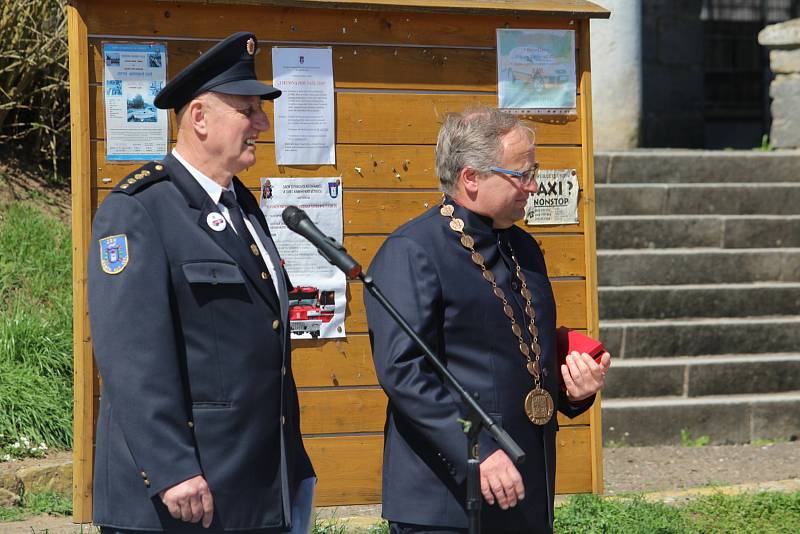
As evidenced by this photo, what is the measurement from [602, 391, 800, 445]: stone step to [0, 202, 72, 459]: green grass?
316 cm

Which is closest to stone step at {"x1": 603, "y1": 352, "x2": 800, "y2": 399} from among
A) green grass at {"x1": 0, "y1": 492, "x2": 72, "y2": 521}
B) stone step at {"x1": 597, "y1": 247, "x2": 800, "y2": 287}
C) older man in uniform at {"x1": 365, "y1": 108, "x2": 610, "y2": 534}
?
stone step at {"x1": 597, "y1": 247, "x2": 800, "y2": 287}

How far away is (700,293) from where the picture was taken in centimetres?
845

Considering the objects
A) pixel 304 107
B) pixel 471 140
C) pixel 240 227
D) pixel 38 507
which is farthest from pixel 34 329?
pixel 471 140

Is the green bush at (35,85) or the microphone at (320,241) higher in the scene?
the green bush at (35,85)

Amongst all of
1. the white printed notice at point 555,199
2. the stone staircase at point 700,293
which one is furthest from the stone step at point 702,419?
the white printed notice at point 555,199

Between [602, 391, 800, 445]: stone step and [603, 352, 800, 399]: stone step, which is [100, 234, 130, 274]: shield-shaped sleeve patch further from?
[603, 352, 800, 399]: stone step

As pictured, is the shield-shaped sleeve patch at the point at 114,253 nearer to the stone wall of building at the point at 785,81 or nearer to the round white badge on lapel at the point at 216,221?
the round white badge on lapel at the point at 216,221

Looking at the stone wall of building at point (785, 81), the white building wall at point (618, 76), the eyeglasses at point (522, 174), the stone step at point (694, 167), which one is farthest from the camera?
the white building wall at point (618, 76)

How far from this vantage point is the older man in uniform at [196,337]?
3.06m

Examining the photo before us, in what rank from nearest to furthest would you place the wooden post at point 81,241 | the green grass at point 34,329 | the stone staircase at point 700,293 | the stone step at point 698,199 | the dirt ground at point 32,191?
the wooden post at point 81,241 < the green grass at point 34,329 < the stone staircase at point 700,293 < the dirt ground at point 32,191 < the stone step at point 698,199

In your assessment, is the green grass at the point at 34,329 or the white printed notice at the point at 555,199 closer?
the white printed notice at the point at 555,199

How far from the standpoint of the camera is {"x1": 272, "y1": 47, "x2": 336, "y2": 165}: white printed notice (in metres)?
5.49

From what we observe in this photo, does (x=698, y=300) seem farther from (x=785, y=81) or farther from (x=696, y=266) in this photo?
(x=785, y=81)

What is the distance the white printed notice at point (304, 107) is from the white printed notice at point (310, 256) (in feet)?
0.38
